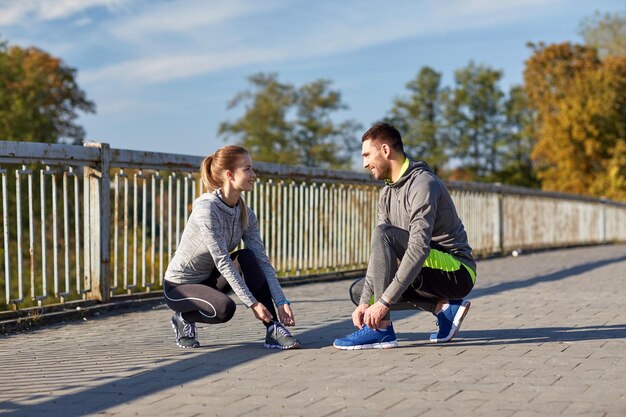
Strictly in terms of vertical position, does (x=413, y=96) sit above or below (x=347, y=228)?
above

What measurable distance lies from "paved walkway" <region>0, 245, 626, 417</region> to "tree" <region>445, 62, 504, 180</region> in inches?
2538

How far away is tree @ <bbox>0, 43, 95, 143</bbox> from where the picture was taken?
3850cm

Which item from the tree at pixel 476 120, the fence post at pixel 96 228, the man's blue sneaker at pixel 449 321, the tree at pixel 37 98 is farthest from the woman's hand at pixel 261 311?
the tree at pixel 476 120

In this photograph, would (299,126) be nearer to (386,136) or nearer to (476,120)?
(476,120)

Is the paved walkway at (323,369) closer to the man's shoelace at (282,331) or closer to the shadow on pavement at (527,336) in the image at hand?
the shadow on pavement at (527,336)

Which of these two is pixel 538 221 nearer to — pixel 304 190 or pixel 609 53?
pixel 304 190

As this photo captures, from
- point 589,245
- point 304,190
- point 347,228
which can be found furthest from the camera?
point 589,245

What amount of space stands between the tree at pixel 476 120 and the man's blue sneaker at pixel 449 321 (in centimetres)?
6539

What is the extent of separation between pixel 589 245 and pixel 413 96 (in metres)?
47.9

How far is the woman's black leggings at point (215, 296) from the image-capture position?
239 inches

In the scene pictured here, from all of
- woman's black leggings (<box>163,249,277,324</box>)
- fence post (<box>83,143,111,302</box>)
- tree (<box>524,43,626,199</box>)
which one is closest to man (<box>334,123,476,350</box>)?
woman's black leggings (<box>163,249,277,324</box>)

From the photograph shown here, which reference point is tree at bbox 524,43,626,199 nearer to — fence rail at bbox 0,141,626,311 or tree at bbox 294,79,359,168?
tree at bbox 294,79,359,168

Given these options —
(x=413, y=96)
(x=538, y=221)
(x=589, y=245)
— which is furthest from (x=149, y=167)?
(x=413, y=96)

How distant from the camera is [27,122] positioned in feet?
127
